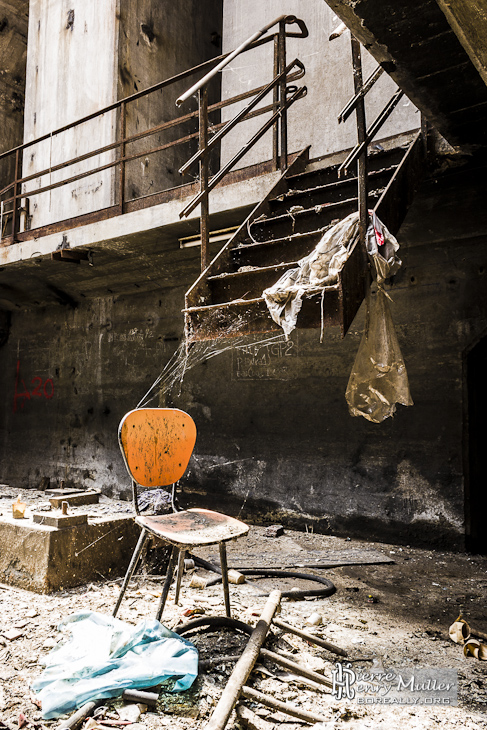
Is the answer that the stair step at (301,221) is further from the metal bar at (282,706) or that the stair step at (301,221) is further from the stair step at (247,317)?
the metal bar at (282,706)

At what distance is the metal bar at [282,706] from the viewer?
1991mm

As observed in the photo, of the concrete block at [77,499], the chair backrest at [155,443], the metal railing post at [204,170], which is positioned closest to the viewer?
the chair backrest at [155,443]

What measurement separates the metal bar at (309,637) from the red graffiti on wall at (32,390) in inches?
240

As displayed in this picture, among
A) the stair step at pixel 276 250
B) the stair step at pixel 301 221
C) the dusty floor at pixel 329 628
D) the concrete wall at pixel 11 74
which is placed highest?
the concrete wall at pixel 11 74

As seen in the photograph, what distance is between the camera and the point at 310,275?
3082 mm

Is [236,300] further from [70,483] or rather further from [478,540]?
[70,483]

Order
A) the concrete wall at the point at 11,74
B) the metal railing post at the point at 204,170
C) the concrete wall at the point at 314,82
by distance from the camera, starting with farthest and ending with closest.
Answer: the concrete wall at the point at 11,74 < the concrete wall at the point at 314,82 < the metal railing post at the point at 204,170

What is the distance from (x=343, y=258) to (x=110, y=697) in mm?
2410

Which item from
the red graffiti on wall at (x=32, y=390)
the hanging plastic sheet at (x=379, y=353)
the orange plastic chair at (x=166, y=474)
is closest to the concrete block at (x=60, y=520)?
the orange plastic chair at (x=166, y=474)

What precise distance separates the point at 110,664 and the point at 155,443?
1213mm

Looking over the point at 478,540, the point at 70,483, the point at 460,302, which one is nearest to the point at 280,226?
the point at 460,302

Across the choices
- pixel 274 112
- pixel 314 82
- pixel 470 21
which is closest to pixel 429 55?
pixel 470 21

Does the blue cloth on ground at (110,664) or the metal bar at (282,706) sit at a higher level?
the blue cloth on ground at (110,664)

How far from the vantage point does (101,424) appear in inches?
285
